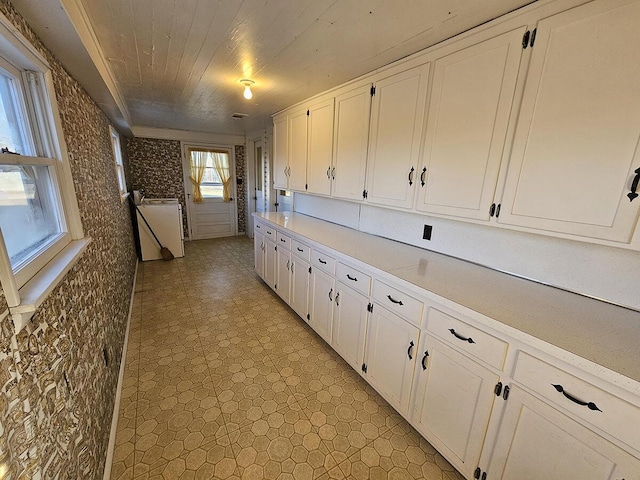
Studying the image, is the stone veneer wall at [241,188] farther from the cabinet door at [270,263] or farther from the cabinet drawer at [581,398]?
the cabinet drawer at [581,398]

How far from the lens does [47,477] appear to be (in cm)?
80

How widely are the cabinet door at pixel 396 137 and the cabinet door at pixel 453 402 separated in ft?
3.41

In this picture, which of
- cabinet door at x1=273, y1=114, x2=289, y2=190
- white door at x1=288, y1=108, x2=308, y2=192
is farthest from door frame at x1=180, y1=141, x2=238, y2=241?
white door at x1=288, y1=108, x2=308, y2=192

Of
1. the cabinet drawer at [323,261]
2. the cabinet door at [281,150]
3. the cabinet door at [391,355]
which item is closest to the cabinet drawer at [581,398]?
the cabinet door at [391,355]

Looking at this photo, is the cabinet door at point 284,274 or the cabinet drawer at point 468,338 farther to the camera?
the cabinet door at point 284,274

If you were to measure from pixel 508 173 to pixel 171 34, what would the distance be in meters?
2.10

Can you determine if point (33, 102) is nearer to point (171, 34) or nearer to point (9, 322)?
point (171, 34)

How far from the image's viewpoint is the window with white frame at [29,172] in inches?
34.9

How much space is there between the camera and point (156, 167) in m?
5.36

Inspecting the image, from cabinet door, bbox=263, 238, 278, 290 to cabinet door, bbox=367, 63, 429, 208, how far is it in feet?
4.66

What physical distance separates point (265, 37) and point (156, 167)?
4696 millimetres

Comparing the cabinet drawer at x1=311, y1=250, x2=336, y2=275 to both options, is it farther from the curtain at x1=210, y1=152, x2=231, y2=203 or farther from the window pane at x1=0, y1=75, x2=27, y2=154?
the curtain at x1=210, y1=152, x2=231, y2=203

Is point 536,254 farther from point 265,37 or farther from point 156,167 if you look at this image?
point 156,167

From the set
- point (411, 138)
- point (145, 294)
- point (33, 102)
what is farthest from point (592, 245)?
point (145, 294)
